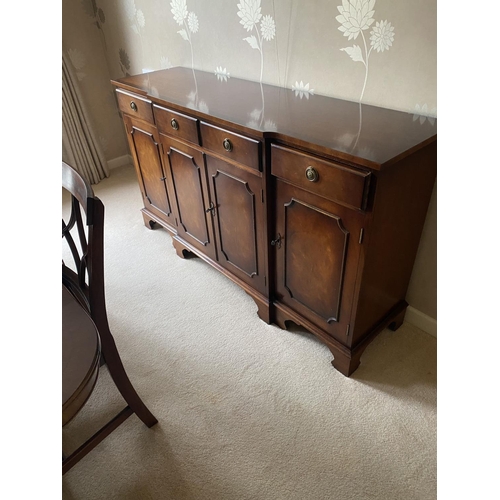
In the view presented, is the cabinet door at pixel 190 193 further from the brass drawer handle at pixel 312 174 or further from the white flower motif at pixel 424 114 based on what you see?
the white flower motif at pixel 424 114

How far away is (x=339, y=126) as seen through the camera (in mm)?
Answer: 1235

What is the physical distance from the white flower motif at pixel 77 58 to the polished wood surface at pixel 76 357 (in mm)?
2582

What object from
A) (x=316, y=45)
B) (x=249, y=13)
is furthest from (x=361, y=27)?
(x=249, y=13)

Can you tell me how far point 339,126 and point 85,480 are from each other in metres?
1.47

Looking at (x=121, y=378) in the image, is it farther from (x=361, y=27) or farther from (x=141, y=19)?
(x=141, y=19)

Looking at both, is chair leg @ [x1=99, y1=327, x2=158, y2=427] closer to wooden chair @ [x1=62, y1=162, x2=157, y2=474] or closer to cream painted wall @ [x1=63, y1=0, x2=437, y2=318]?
wooden chair @ [x1=62, y1=162, x2=157, y2=474]

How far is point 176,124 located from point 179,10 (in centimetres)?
84

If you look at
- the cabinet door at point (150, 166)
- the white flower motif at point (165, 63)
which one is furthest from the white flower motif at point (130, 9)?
the cabinet door at point (150, 166)

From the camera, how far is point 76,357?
30.0 inches

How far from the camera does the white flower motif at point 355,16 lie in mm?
1265
